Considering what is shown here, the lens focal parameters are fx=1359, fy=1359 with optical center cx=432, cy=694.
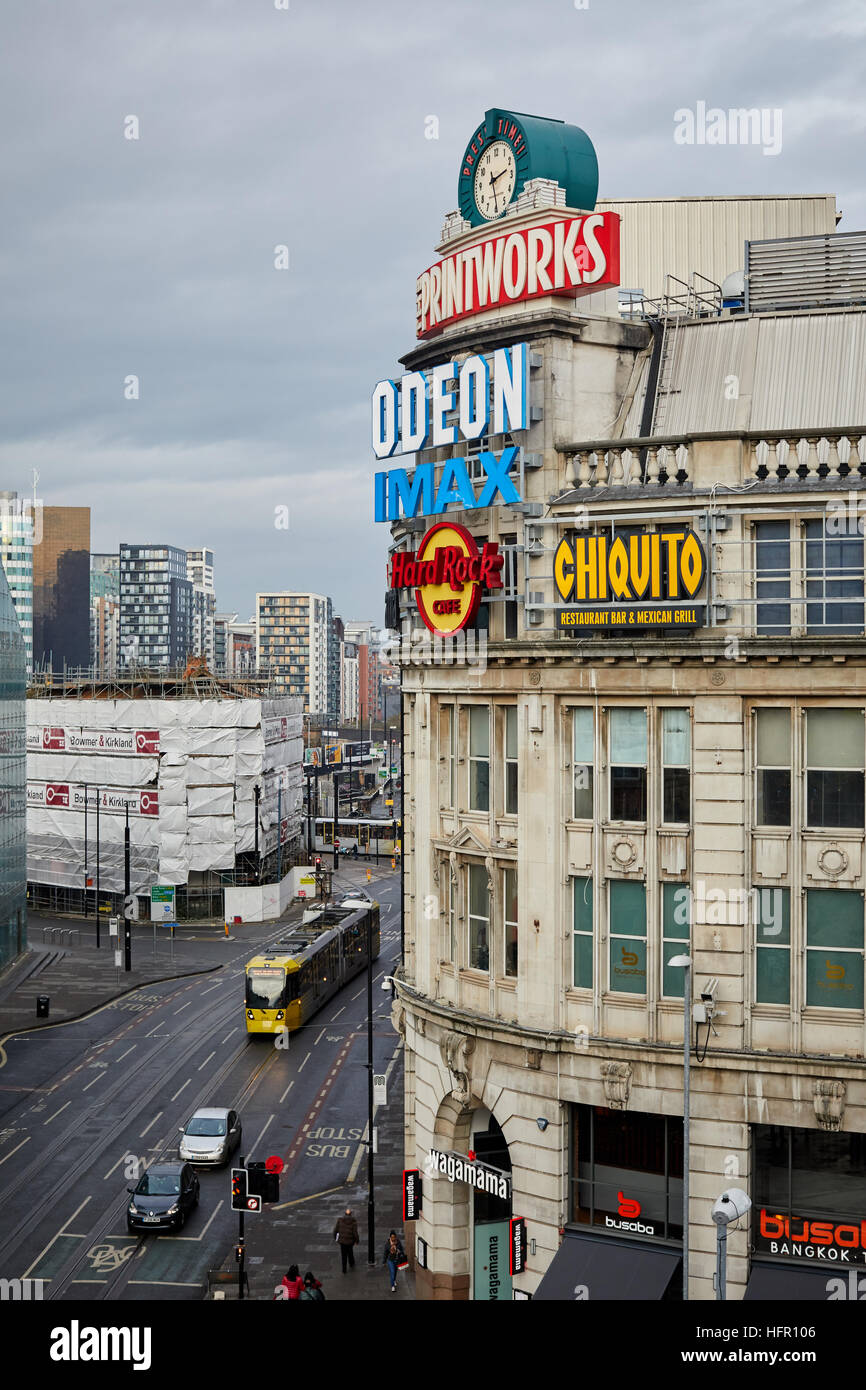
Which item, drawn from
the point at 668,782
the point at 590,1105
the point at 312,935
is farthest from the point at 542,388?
the point at 312,935

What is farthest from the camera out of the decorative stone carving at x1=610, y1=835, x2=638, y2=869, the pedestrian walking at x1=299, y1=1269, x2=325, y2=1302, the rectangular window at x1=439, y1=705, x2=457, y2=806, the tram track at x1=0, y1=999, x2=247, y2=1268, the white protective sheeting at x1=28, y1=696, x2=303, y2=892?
the white protective sheeting at x1=28, y1=696, x2=303, y2=892

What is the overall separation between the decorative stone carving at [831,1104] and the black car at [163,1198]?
2353 cm

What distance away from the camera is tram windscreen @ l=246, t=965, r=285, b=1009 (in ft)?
227

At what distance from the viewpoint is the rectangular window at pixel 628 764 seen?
31.6 m

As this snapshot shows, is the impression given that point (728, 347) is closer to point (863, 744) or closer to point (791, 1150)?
point (863, 744)

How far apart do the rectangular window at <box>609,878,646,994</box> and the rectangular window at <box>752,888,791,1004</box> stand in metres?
2.60

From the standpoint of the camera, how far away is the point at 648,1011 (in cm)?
3081

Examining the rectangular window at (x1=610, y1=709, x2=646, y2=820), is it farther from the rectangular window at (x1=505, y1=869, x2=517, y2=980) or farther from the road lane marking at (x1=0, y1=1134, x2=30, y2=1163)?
the road lane marking at (x1=0, y1=1134, x2=30, y2=1163)

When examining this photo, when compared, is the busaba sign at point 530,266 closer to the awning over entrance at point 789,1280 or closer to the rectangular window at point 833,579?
the rectangular window at point 833,579

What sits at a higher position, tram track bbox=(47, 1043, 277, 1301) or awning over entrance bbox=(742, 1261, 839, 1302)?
awning over entrance bbox=(742, 1261, 839, 1302)

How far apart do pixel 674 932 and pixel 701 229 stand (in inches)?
989

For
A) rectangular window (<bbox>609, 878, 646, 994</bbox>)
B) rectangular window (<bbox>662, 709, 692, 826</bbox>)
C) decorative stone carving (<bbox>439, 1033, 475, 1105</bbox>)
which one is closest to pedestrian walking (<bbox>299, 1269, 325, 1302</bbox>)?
decorative stone carving (<bbox>439, 1033, 475, 1105</bbox>)
